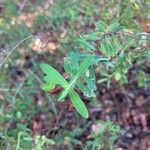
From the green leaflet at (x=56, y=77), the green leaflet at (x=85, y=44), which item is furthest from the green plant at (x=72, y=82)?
the green leaflet at (x=85, y=44)

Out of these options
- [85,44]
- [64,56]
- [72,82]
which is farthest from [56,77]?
[64,56]

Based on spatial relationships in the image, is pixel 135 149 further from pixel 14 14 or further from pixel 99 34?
pixel 99 34

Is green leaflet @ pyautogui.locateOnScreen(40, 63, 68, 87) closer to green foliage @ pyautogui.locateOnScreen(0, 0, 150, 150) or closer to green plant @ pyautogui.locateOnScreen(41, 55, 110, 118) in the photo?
green plant @ pyautogui.locateOnScreen(41, 55, 110, 118)

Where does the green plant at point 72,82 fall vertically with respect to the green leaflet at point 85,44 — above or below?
below

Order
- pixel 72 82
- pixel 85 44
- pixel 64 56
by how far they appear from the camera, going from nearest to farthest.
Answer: pixel 72 82 → pixel 85 44 → pixel 64 56

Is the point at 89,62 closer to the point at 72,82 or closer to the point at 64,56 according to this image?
the point at 72,82

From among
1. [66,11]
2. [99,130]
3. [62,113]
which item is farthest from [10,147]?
[66,11]

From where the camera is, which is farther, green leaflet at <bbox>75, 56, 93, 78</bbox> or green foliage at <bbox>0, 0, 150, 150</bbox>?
green foliage at <bbox>0, 0, 150, 150</bbox>

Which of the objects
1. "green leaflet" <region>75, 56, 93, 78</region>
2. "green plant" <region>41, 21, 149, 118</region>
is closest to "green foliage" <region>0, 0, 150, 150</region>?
"green plant" <region>41, 21, 149, 118</region>

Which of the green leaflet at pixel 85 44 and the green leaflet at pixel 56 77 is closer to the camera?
the green leaflet at pixel 56 77

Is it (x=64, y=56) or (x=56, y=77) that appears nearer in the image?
(x=56, y=77)

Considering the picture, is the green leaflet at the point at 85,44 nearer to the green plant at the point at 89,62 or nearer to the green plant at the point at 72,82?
the green plant at the point at 89,62
